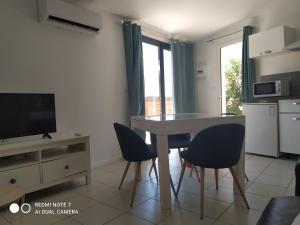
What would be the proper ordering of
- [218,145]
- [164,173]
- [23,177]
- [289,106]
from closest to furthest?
[218,145]
[164,173]
[23,177]
[289,106]

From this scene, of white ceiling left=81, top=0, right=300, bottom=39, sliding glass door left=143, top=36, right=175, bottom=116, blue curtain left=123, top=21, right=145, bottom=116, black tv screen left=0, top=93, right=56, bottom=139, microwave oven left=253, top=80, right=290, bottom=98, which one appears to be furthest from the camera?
sliding glass door left=143, top=36, right=175, bottom=116

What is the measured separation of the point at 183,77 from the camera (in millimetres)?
5109

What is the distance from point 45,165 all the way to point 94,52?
1.88 meters

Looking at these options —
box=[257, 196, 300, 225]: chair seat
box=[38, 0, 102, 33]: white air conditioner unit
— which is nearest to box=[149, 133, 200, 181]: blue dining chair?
box=[257, 196, 300, 225]: chair seat

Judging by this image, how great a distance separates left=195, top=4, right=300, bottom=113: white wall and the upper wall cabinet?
26cm

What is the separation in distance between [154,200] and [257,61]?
338 centimetres

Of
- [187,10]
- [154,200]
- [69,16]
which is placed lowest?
[154,200]

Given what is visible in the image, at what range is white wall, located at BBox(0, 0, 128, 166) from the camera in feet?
8.52

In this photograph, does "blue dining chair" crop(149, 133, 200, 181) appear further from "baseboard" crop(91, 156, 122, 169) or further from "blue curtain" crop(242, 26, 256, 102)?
"blue curtain" crop(242, 26, 256, 102)

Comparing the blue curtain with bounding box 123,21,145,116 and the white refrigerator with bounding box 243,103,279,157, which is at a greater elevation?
the blue curtain with bounding box 123,21,145,116

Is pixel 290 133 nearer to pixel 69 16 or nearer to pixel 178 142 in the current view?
pixel 178 142

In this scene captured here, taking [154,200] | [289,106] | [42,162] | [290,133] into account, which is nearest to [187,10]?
[289,106]

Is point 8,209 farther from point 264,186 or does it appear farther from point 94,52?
point 264,186

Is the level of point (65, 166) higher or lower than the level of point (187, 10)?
lower
